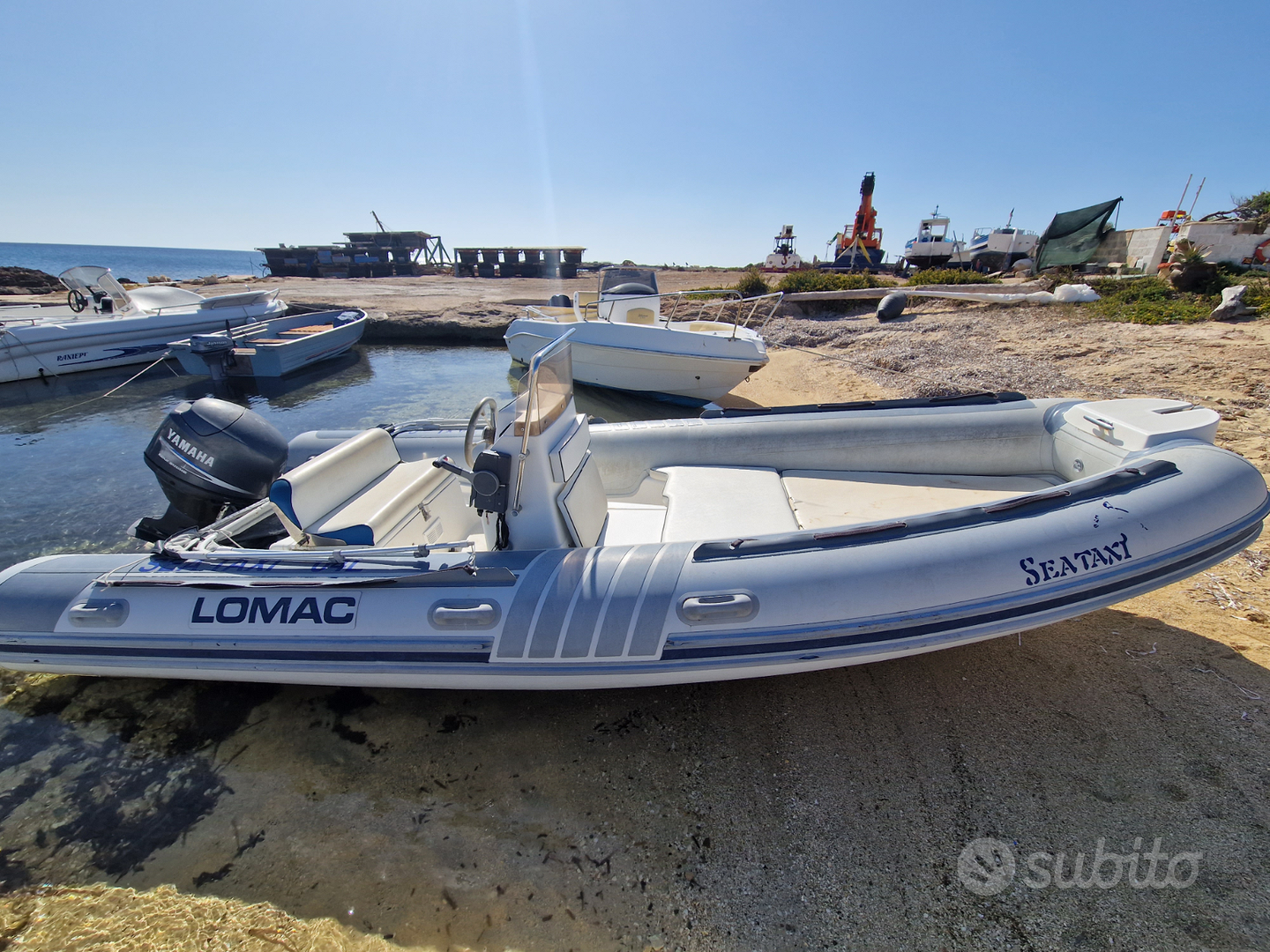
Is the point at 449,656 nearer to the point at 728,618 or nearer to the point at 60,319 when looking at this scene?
the point at 728,618

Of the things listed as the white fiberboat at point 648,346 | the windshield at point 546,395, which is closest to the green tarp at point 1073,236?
the white fiberboat at point 648,346

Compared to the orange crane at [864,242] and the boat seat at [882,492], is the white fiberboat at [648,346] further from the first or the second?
the orange crane at [864,242]

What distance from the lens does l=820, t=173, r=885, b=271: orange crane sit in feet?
82.5

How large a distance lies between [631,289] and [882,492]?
266 inches

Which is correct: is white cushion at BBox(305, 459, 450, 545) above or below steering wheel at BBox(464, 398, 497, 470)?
below

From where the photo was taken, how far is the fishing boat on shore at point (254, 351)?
10.8 m

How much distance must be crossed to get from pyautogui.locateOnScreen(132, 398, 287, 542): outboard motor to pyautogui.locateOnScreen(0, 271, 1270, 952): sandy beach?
109 centimetres

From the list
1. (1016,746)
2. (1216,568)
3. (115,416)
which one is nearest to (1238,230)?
(1216,568)

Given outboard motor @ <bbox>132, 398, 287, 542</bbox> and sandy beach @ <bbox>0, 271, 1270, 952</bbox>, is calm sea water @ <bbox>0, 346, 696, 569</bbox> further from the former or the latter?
sandy beach @ <bbox>0, 271, 1270, 952</bbox>

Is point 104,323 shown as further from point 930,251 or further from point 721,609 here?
point 930,251

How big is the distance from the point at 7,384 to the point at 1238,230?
24.7 m

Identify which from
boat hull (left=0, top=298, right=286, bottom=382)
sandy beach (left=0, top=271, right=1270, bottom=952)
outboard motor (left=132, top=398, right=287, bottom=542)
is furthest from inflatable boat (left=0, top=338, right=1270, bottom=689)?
boat hull (left=0, top=298, right=286, bottom=382)

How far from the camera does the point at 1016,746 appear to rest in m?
2.22

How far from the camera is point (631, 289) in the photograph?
9250 mm
